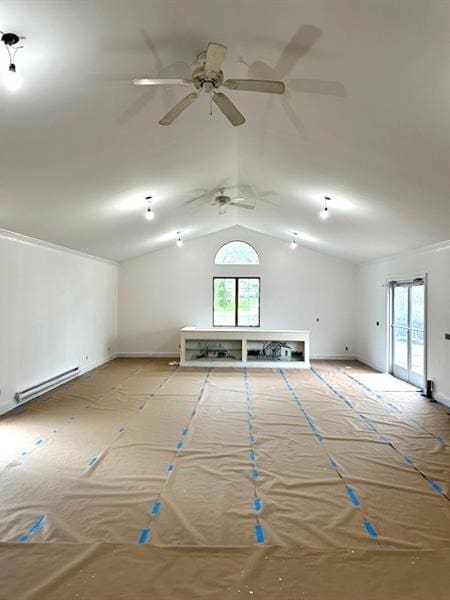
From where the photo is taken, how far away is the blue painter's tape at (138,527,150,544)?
2.53 metres

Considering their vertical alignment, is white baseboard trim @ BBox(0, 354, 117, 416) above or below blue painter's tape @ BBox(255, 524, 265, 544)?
above

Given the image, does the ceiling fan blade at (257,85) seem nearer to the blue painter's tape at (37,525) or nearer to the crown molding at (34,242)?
the blue painter's tape at (37,525)

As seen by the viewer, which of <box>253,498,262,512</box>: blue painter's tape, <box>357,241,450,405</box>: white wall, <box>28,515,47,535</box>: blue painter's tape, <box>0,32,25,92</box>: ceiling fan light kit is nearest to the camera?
<box>0,32,25,92</box>: ceiling fan light kit

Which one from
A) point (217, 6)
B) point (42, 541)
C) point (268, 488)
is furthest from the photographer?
point (268, 488)

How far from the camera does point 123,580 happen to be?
7.13 ft

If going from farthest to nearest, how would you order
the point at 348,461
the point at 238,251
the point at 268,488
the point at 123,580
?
the point at 238,251 < the point at 348,461 < the point at 268,488 < the point at 123,580

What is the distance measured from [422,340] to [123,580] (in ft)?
19.6

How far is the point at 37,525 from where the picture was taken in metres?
2.70

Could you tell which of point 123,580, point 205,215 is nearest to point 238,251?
point 205,215

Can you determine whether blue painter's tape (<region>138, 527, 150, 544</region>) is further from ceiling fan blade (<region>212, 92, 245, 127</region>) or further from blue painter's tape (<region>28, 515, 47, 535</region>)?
ceiling fan blade (<region>212, 92, 245, 127</region>)

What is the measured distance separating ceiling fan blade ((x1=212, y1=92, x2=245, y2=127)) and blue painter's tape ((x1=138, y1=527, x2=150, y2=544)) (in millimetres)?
2996

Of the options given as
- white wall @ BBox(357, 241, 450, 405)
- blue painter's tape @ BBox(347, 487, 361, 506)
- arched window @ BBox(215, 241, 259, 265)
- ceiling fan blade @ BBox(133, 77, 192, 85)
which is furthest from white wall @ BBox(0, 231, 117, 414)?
white wall @ BBox(357, 241, 450, 405)

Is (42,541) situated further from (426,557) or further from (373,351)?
(373,351)

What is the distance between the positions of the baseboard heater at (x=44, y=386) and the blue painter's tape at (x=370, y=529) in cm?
482
